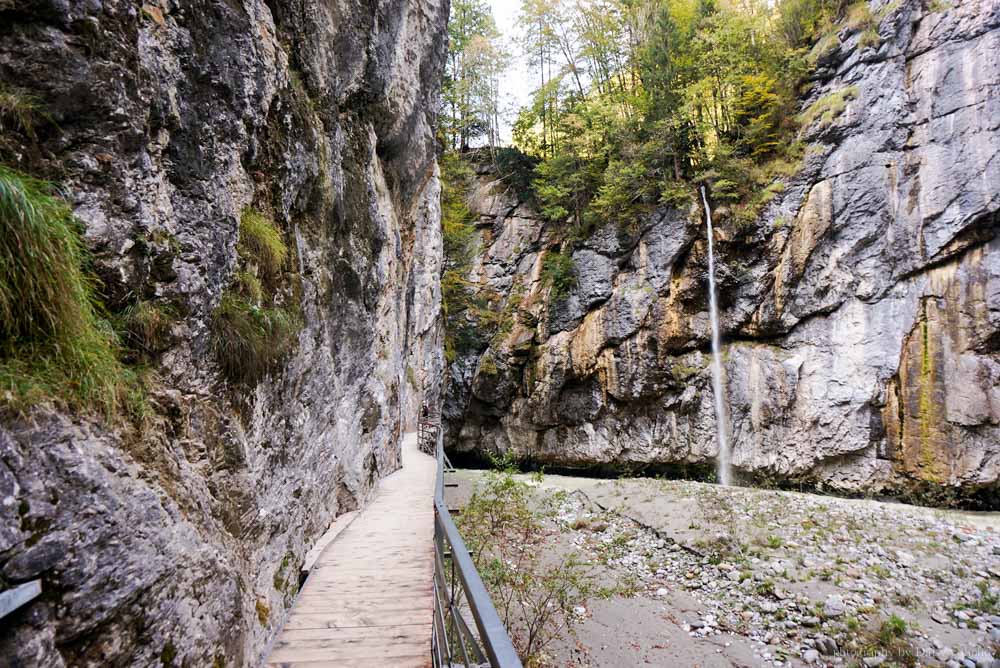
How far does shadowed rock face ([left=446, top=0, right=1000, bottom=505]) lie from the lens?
37.3 ft

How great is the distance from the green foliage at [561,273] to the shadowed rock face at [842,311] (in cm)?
43

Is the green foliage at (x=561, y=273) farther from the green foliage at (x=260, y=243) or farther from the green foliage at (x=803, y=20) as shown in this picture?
the green foliage at (x=260, y=243)

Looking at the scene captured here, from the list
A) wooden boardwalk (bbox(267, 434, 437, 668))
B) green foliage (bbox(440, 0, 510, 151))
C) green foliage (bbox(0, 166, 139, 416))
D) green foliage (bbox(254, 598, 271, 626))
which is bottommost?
wooden boardwalk (bbox(267, 434, 437, 668))

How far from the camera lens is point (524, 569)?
336 inches

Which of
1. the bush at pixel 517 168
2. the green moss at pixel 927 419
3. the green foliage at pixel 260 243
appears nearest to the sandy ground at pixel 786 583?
the green moss at pixel 927 419

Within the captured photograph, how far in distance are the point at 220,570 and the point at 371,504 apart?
15.1 feet

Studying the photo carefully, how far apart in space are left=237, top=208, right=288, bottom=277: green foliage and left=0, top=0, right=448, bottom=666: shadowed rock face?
0.69 feet

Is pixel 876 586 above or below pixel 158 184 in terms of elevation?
below

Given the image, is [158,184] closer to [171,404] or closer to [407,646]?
[171,404]

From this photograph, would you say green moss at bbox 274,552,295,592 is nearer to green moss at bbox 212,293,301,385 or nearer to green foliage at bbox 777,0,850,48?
green moss at bbox 212,293,301,385

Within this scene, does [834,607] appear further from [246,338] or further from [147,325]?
[147,325]

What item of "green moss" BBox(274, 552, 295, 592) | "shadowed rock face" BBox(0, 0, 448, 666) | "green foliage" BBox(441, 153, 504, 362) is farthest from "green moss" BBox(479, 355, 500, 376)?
"green moss" BBox(274, 552, 295, 592)

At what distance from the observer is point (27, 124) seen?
204 centimetres

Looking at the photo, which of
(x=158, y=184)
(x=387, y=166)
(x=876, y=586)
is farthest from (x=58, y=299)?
(x=876, y=586)
